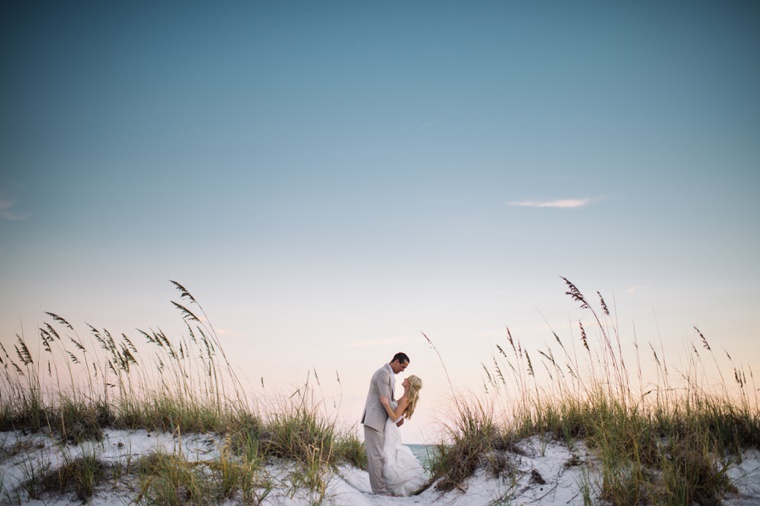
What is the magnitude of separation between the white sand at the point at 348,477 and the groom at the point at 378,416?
0.93ft

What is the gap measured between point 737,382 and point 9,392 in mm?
11704

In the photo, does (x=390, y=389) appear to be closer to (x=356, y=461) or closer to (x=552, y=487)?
(x=356, y=461)

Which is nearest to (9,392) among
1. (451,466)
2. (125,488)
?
(125,488)

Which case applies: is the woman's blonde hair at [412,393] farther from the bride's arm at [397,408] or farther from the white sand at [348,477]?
the white sand at [348,477]

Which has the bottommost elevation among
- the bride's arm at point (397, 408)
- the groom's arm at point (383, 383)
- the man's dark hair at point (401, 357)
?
the bride's arm at point (397, 408)

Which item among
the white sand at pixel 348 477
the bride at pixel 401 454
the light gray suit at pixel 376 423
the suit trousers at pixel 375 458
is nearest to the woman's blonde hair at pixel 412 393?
the bride at pixel 401 454

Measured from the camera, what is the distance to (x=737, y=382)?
23.3 ft

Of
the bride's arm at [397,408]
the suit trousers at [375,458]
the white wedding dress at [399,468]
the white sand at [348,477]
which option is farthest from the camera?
the bride's arm at [397,408]

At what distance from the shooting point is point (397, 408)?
7.66 meters

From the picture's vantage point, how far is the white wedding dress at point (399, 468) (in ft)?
23.5

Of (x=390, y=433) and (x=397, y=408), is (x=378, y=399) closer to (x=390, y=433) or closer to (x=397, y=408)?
(x=397, y=408)

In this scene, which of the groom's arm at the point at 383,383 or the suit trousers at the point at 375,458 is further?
the groom's arm at the point at 383,383

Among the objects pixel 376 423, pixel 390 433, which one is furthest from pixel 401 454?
pixel 376 423

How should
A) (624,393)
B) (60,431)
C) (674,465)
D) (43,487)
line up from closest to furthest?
(674,465)
(43,487)
(624,393)
(60,431)
